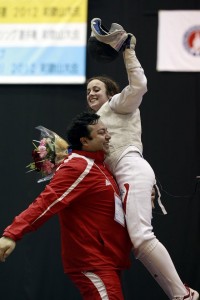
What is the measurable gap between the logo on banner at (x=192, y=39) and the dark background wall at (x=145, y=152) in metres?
0.20

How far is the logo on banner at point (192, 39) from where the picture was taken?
154 inches

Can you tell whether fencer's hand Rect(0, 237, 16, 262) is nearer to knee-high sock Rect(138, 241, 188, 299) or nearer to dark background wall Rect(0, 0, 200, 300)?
knee-high sock Rect(138, 241, 188, 299)

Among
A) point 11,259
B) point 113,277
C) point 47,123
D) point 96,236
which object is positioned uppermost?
point 47,123

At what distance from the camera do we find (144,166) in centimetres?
234

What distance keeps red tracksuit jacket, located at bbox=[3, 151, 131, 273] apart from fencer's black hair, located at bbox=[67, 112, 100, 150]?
0.07 meters

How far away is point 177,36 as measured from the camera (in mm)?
3896

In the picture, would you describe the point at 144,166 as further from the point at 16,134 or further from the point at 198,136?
the point at 16,134

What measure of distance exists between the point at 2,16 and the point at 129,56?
207 centimetres

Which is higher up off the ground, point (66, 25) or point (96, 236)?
point (66, 25)

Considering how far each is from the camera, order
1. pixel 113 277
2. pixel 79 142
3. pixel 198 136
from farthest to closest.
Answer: pixel 198 136, pixel 79 142, pixel 113 277

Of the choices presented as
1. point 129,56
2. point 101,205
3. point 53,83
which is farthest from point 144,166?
point 53,83

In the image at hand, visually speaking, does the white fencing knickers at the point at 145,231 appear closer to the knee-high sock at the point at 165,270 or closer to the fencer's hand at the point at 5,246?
the knee-high sock at the point at 165,270

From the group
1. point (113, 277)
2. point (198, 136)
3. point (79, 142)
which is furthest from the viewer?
point (198, 136)

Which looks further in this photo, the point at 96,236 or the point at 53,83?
the point at 53,83
